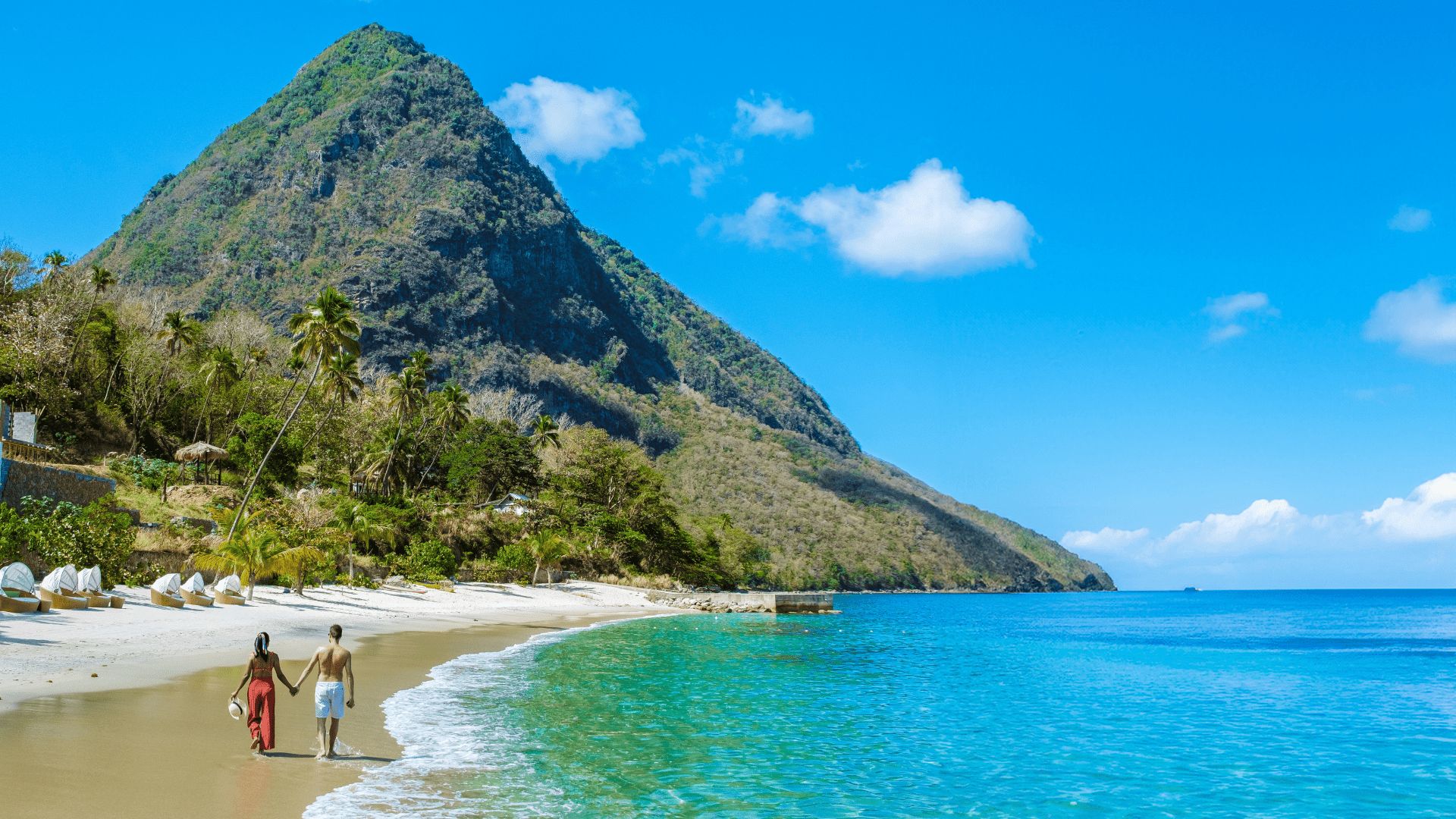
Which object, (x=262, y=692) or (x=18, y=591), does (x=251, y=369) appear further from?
(x=262, y=692)

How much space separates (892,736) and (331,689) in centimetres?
1114

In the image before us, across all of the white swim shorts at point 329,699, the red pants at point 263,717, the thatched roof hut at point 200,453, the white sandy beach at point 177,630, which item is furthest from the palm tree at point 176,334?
the white swim shorts at point 329,699

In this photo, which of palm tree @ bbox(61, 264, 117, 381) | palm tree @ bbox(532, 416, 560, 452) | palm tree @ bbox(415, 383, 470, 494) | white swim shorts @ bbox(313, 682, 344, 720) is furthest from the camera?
palm tree @ bbox(532, 416, 560, 452)

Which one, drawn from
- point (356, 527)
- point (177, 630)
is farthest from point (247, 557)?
point (356, 527)

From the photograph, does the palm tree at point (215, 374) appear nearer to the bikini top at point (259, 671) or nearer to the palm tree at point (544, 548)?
the palm tree at point (544, 548)

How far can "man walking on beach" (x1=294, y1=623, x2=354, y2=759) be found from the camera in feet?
37.3

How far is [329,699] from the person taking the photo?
1156cm

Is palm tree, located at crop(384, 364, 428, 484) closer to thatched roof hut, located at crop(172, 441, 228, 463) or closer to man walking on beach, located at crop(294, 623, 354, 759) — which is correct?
thatched roof hut, located at crop(172, 441, 228, 463)

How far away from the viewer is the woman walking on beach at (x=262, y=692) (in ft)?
36.7

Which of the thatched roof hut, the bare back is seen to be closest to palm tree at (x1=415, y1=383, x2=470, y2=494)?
the thatched roof hut

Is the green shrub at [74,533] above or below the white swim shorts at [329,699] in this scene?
above

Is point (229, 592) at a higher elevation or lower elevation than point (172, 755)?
higher

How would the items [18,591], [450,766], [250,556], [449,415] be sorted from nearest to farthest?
[450,766]
[18,591]
[250,556]
[449,415]

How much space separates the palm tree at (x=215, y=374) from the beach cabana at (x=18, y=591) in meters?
37.7
